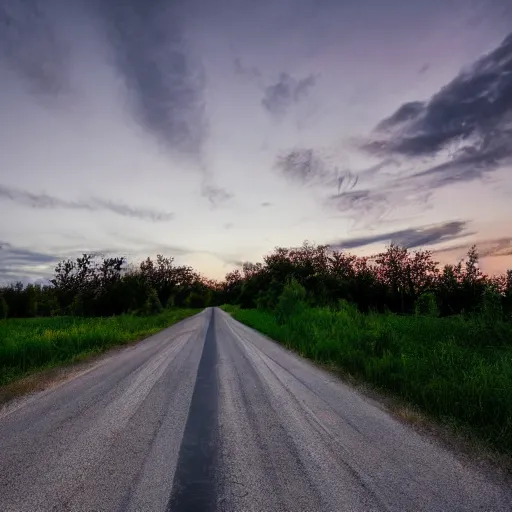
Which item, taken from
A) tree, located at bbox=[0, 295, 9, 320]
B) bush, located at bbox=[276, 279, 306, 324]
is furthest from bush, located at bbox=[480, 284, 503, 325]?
tree, located at bbox=[0, 295, 9, 320]

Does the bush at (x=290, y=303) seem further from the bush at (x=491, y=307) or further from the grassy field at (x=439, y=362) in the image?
the bush at (x=491, y=307)

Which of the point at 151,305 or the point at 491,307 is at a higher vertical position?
the point at 151,305

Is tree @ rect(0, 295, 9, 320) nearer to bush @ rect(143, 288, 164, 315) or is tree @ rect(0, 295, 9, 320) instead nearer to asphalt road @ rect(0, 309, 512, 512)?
bush @ rect(143, 288, 164, 315)

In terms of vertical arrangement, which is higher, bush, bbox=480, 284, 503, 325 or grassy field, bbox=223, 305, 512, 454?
bush, bbox=480, 284, 503, 325

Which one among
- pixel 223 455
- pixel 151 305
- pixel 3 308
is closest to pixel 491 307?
pixel 223 455

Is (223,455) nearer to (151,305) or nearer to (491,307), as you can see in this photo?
(491,307)

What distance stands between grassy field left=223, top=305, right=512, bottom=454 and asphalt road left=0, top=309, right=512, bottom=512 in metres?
1.03

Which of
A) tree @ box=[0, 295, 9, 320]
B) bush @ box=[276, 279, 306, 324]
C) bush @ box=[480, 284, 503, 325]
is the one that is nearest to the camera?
bush @ box=[480, 284, 503, 325]

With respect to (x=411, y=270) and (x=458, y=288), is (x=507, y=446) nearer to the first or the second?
(x=458, y=288)

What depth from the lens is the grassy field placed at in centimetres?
514

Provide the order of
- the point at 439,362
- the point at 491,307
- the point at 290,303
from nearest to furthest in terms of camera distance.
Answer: the point at 439,362
the point at 491,307
the point at 290,303

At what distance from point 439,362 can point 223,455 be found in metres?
5.61

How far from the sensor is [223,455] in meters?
3.90

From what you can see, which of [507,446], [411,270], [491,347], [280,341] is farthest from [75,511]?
[411,270]
